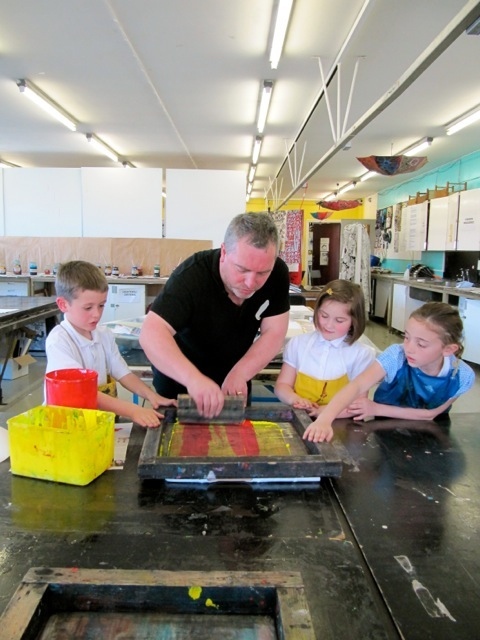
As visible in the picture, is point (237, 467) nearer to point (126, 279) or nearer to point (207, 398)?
point (207, 398)

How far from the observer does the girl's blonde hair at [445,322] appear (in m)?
1.52

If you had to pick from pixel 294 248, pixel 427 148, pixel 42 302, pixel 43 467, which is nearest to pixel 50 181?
pixel 42 302

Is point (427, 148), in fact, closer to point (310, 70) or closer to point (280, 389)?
point (310, 70)

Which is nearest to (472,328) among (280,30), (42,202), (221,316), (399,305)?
(399,305)

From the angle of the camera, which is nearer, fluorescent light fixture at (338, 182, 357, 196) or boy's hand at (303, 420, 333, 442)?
boy's hand at (303, 420, 333, 442)

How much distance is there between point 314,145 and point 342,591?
7.66m

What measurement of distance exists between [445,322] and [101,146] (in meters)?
7.40

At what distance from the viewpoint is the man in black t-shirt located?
1.28 m

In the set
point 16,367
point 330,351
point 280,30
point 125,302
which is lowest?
point 16,367

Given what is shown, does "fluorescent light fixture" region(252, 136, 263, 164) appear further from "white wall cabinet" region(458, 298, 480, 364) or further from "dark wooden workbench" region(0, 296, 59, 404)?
"dark wooden workbench" region(0, 296, 59, 404)

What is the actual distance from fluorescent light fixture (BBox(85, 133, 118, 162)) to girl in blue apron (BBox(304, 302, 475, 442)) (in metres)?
6.78

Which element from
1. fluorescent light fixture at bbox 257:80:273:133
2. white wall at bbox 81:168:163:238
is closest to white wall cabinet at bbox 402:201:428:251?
fluorescent light fixture at bbox 257:80:273:133

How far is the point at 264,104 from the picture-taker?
17.6 feet

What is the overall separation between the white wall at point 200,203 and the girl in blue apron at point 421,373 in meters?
4.96
